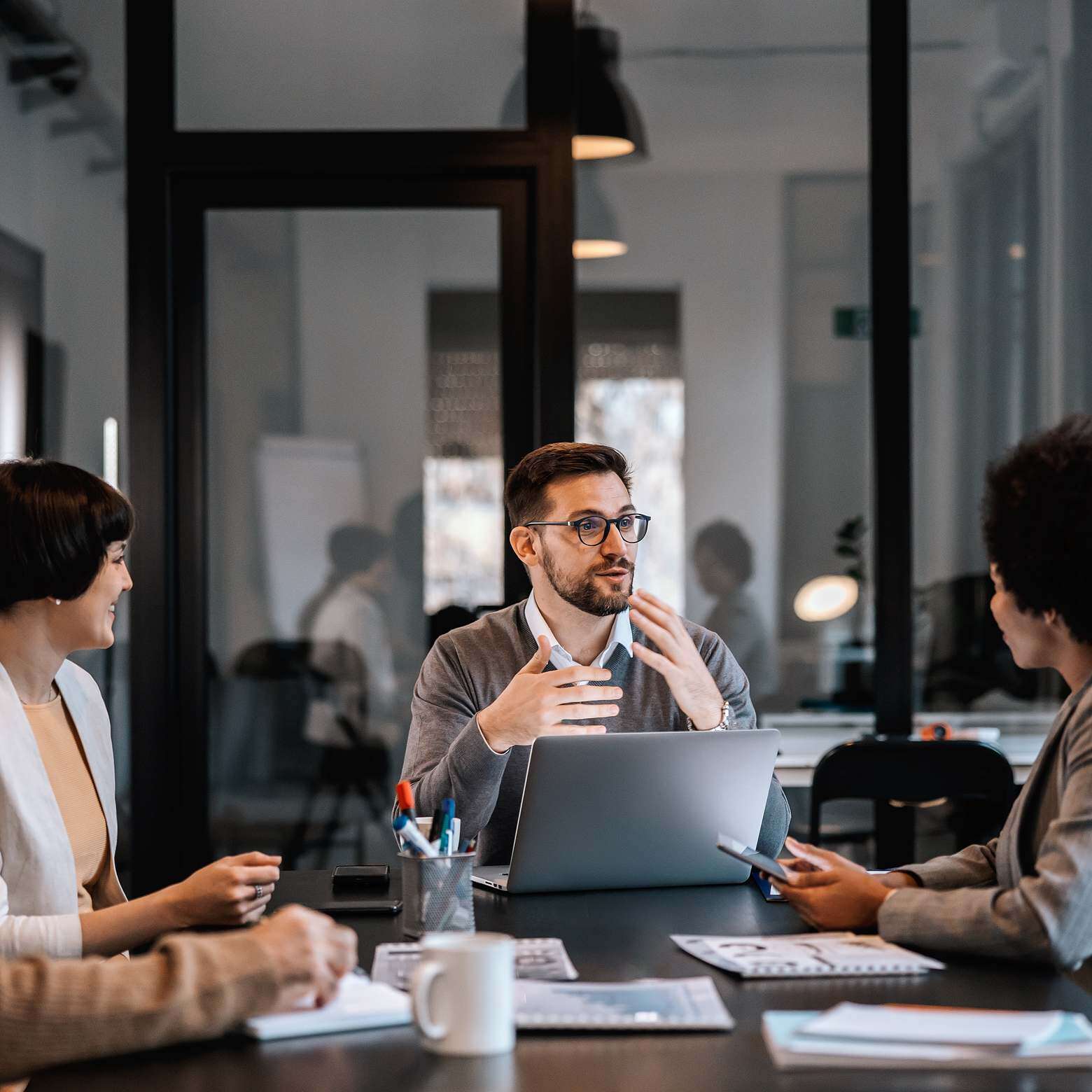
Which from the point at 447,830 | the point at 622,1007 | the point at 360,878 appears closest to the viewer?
the point at 622,1007

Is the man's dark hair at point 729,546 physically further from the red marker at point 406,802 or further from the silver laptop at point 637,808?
the red marker at point 406,802

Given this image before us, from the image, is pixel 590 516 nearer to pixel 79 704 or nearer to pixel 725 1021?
pixel 79 704

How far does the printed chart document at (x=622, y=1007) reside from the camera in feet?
4.46

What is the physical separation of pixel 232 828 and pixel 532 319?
1616 mm

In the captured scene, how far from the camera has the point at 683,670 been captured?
2.29 meters

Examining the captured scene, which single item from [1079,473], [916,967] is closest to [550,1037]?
[916,967]

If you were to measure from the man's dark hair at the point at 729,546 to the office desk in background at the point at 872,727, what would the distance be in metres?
0.41

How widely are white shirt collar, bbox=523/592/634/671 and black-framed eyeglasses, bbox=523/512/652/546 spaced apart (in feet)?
0.46

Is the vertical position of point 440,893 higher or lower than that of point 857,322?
lower

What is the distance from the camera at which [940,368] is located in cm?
387

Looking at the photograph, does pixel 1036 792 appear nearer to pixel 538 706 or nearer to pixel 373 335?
pixel 538 706

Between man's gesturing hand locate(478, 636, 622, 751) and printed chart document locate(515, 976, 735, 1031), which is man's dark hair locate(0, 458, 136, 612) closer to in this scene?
man's gesturing hand locate(478, 636, 622, 751)

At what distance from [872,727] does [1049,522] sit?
7.47 ft

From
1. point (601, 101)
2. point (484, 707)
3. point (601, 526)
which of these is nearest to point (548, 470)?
point (601, 526)
